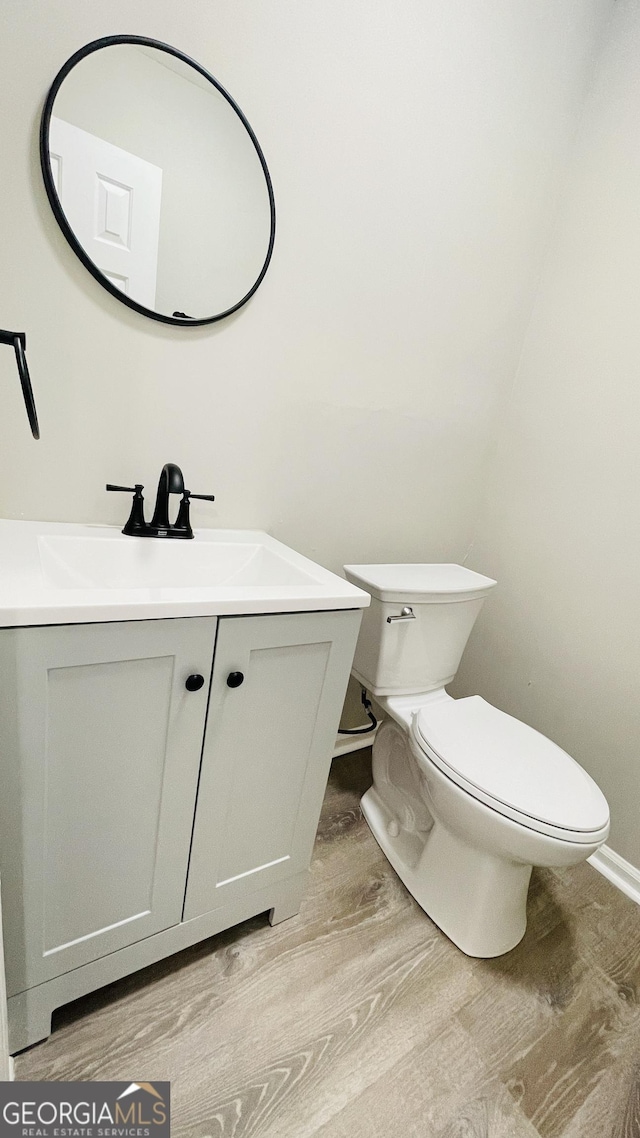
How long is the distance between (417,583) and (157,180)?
1087 mm

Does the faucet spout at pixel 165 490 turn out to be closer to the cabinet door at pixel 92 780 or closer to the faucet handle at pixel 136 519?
the faucet handle at pixel 136 519

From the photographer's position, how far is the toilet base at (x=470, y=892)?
3.79 feet

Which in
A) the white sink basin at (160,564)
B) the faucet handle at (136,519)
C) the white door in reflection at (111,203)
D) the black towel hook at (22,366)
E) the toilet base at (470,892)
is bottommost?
the toilet base at (470,892)

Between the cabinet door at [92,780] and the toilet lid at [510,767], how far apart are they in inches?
24.4

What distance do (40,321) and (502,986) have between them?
5.86 ft

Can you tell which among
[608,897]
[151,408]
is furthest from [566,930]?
[151,408]

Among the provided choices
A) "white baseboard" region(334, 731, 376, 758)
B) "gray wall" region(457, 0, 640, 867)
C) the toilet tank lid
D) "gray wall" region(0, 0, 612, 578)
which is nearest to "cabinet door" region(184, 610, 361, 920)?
the toilet tank lid

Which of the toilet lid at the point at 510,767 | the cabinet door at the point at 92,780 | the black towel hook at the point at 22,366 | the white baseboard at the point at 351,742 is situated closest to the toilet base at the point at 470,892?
the toilet lid at the point at 510,767

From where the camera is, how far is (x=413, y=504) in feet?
5.35

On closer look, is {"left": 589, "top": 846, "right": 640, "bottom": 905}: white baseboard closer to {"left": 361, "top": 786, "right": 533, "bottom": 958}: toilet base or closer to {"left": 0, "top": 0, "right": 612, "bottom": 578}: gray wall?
{"left": 361, "top": 786, "right": 533, "bottom": 958}: toilet base

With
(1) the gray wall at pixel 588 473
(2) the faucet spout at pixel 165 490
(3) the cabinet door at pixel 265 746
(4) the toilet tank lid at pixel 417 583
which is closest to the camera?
(3) the cabinet door at pixel 265 746

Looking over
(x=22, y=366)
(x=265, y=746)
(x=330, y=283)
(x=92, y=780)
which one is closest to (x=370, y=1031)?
(x=265, y=746)

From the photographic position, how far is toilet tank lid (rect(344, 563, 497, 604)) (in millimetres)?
1268

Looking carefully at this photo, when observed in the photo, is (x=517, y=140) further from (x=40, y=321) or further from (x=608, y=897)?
(x=608, y=897)
